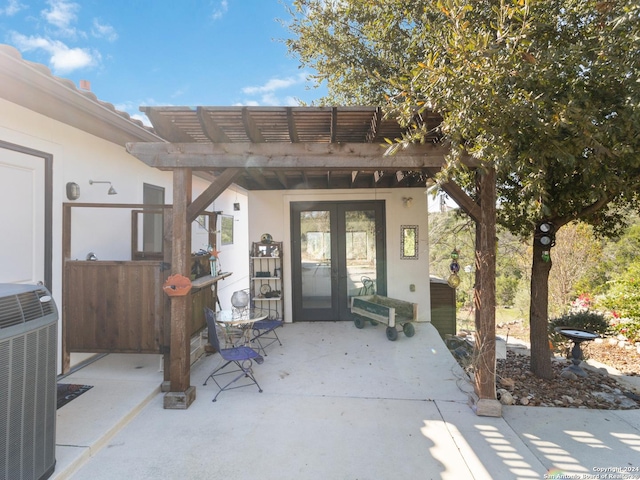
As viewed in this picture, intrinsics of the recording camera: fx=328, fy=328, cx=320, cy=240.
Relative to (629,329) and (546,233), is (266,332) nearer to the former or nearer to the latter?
(546,233)

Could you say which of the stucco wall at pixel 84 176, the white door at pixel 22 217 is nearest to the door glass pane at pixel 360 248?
the stucco wall at pixel 84 176

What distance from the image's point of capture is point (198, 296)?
Result: 14.5 feet

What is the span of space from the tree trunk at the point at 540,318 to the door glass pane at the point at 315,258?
3.60 m

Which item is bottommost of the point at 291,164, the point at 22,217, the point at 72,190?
the point at 22,217

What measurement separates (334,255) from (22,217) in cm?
480

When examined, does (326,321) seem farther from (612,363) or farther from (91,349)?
(612,363)

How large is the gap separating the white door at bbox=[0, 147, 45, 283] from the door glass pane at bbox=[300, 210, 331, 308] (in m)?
4.22

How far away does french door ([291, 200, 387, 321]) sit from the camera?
678cm

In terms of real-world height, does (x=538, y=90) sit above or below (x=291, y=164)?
above

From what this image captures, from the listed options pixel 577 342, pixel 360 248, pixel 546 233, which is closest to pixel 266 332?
pixel 360 248

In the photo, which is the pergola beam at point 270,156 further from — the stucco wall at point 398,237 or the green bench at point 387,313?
the stucco wall at point 398,237

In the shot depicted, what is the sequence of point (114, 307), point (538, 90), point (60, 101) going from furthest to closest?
point (114, 307), point (60, 101), point (538, 90)

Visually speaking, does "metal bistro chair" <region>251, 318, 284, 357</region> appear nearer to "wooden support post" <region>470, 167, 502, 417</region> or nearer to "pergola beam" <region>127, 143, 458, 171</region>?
"pergola beam" <region>127, 143, 458, 171</region>

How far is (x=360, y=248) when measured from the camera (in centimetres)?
683
